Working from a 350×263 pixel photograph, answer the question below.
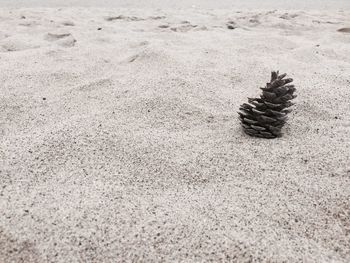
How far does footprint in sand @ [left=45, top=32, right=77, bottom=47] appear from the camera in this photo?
11.3ft

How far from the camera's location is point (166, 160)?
64.6 inches

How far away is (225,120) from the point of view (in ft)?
6.62

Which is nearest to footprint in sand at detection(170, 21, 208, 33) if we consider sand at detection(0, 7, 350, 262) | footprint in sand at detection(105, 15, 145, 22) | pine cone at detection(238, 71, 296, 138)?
footprint in sand at detection(105, 15, 145, 22)

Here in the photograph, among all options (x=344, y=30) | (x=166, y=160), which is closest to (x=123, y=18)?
(x=344, y=30)

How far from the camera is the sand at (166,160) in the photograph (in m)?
1.22

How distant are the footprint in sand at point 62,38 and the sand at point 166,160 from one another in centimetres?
33

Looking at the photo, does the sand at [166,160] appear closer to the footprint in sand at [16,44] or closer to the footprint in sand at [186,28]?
the footprint in sand at [16,44]

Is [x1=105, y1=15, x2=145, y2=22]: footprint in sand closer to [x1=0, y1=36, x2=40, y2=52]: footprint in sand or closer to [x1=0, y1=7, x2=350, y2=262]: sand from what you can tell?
[x1=0, y1=36, x2=40, y2=52]: footprint in sand

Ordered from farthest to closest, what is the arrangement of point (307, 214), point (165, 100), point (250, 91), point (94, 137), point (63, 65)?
point (63, 65), point (250, 91), point (165, 100), point (94, 137), point (307, 214)

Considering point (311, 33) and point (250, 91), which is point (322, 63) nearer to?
point (250, 91)

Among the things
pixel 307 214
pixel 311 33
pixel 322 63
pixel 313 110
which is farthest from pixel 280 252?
pixel 311 33

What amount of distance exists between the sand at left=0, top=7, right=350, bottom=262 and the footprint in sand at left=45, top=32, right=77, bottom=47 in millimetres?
330

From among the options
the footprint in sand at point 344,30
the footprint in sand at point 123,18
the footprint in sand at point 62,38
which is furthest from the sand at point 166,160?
the footprint in sand at point 123,18

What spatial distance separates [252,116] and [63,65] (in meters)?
1.59
